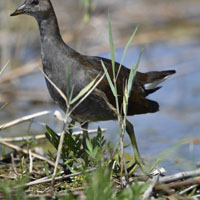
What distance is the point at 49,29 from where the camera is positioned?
4.44 meters

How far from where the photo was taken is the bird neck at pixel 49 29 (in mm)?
4430

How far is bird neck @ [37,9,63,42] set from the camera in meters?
4.43

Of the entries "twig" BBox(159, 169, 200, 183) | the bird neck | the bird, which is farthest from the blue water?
the bird neck

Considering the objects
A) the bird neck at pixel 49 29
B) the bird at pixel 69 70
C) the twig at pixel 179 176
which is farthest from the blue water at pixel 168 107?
the bird neck at pixel 49 29

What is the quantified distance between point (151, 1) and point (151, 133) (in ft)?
14.4

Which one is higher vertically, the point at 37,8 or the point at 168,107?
the point at 37,8

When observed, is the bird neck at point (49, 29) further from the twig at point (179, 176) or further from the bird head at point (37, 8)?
the twig at point (179, 176)

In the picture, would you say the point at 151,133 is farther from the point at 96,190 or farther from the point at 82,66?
the point at 96,190

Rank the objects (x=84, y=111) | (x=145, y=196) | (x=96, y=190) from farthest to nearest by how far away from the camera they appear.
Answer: (x=84, y=111) < (x=145, y=196) < (x=96, y=190)

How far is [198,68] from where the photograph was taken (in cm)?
776

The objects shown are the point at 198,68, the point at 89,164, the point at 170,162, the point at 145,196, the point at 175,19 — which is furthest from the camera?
the point at 175,19

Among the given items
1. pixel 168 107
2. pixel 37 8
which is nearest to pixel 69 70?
pixel 37 8

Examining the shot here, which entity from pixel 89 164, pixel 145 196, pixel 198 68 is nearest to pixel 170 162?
pixel 89 164

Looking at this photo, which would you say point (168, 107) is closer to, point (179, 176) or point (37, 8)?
point (37, 8)
